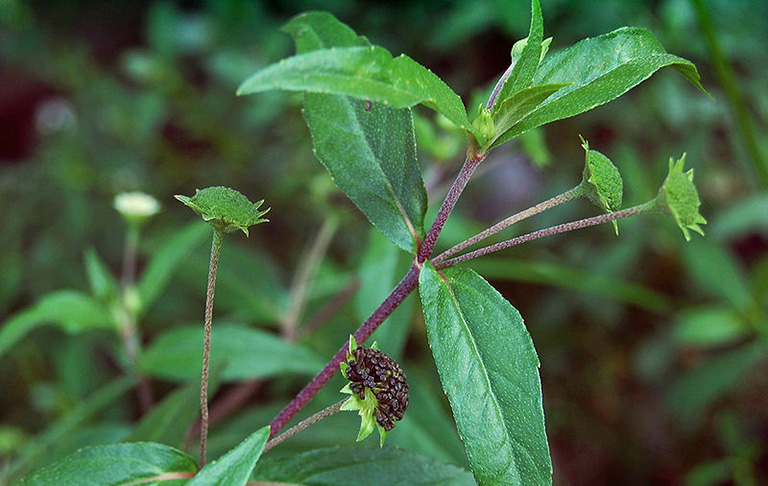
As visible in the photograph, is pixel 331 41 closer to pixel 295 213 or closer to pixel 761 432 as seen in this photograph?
pixel 295 213

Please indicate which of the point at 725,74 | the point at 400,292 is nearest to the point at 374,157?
the point at 400,292

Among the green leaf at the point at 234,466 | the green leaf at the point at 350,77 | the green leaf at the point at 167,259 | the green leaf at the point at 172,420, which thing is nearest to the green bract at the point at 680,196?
the green leaf at the point at 350,77

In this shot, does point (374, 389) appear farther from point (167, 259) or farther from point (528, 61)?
point (167, 259)

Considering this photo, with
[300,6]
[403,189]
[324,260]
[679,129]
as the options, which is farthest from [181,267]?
[679,129]

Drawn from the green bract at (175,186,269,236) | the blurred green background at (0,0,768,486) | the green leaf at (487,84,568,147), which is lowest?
the blurred green background at (0,0,768,486)

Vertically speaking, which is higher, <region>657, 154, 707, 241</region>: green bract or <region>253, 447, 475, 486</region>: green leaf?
<region>657, 154, 707, 241</region>: green bract

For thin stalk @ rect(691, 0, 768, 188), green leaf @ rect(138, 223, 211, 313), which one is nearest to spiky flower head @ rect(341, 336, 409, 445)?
green leaf @ rect(138, 223, 211, 313)

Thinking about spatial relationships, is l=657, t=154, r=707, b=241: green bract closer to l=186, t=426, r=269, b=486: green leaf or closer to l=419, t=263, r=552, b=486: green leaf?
l=419, t=263, r=552, b=486: green leaf

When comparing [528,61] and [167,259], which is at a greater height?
[528,61]
